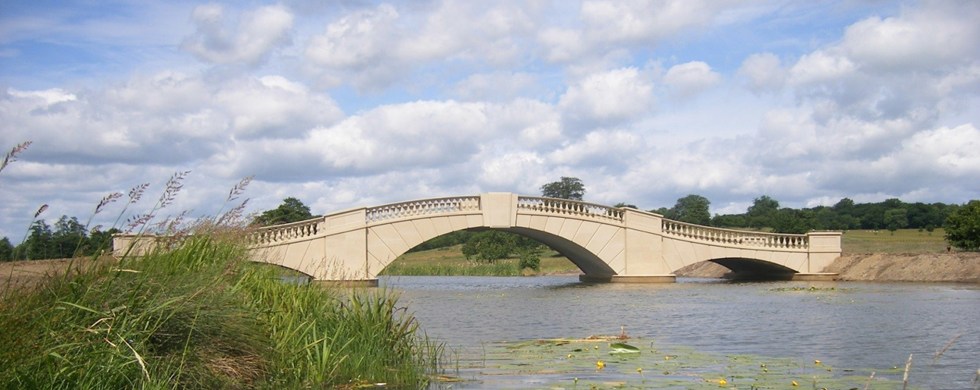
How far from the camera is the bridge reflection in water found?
3425 cm

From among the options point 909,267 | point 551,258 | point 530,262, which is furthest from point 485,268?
point 909,267

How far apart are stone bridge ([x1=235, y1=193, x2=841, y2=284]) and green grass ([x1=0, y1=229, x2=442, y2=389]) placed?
23.6m

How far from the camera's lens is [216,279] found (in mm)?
7648

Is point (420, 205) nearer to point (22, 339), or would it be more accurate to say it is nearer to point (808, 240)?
point (808, 240)

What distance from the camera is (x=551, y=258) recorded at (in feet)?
215

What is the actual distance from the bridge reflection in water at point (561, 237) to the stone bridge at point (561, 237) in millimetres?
36

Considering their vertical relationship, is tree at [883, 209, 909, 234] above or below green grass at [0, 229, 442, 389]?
above

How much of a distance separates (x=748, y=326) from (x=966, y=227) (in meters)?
23.8

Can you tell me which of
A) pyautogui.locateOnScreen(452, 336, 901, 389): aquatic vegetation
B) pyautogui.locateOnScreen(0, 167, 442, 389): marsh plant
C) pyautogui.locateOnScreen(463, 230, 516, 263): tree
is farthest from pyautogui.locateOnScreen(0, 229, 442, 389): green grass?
pyautogui.locateOnScreen(463, 230, 516, 263): tree

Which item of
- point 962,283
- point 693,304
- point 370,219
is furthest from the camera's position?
point 370,219

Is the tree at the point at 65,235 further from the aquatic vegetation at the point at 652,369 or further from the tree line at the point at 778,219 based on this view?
the tree line at the point at 778,219

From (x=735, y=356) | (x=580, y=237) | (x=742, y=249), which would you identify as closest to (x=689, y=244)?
(x=742, y=249)

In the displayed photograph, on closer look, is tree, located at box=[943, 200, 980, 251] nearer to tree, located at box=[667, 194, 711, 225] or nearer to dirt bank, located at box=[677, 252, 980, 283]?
dirt bank, located at box=[677, 252, 980, 283]

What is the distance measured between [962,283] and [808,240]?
7674 mm
